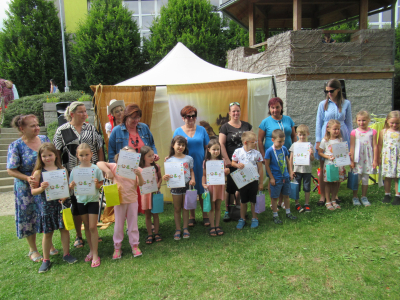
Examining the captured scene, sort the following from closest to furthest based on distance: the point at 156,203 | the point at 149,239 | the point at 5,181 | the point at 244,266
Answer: the point at 244,266 < the point at 156,203 < the point at 149,239 < the point at 5,181

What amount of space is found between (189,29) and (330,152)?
1547 centimetres

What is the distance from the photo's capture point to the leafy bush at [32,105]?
11.4 metres

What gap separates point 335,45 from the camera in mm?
8219

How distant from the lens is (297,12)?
28.5 feet

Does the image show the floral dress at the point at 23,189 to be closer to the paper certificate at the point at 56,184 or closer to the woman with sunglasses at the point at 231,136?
the paper certificate at the point at 56,184

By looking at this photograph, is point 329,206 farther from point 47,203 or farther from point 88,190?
point 47,203

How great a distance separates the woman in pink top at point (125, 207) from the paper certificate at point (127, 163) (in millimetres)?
77

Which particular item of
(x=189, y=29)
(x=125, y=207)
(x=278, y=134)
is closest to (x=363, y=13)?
(x=278, y=134)

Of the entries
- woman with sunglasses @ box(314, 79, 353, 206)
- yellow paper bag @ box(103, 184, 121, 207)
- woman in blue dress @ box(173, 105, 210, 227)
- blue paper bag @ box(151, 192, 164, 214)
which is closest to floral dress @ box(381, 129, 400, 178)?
woman with sunglasses @ box(314, 79, 353, 206)

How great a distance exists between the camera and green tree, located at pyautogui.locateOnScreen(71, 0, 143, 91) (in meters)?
17.6

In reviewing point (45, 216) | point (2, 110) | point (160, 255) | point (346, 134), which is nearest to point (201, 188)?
point (160, 255)

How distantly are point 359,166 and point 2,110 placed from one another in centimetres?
1259

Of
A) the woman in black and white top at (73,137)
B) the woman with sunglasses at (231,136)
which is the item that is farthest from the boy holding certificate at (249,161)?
the woman in black and white top at (73,137)

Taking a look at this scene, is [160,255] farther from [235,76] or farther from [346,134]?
[235,76]
